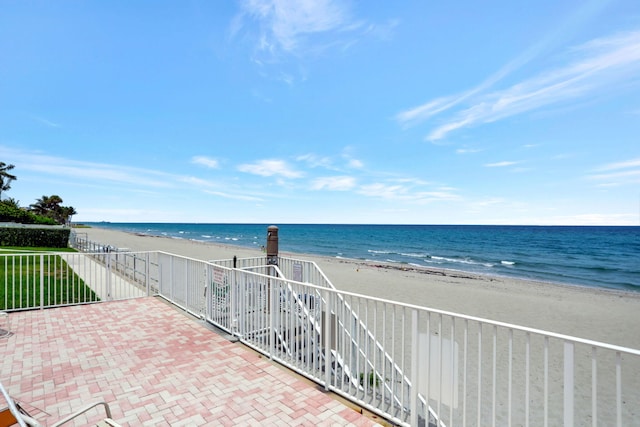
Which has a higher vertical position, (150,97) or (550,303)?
(150,97)

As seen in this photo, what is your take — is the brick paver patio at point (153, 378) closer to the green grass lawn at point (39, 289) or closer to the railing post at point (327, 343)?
the railing post at point (327, 343)

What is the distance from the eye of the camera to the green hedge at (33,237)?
21.3 m

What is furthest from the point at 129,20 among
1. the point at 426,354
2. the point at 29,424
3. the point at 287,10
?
the point at 426,354

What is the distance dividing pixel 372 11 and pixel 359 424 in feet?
32.4

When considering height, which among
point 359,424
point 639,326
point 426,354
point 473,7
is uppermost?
point 473,7

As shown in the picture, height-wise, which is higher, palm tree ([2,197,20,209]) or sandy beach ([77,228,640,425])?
palm tree ([2,197,20,209])

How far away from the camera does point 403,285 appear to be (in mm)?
17031

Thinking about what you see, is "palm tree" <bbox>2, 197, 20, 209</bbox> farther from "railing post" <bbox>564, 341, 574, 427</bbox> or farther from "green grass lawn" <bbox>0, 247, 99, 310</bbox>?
"railing post" <bbox>564, 341, 574, 427</bbox>

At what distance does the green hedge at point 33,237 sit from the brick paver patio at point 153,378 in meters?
21.0

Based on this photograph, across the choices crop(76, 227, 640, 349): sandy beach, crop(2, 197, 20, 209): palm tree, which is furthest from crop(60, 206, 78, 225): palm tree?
crop(76, 227, 640, 349): sandy beach

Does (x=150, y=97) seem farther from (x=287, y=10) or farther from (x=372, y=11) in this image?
(x=372, y=11)

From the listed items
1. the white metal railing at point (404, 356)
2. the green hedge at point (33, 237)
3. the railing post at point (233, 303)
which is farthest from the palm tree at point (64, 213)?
the railing post at point (233, 303)

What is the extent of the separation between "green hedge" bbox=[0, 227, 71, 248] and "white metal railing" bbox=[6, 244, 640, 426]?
19529mm

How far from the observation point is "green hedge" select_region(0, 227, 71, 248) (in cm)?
2131
